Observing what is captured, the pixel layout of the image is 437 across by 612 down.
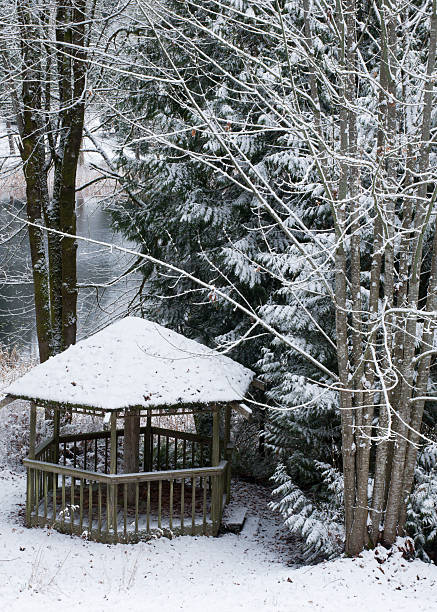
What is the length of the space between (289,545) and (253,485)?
2.78 meters

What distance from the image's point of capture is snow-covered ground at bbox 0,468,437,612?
22.5 feet

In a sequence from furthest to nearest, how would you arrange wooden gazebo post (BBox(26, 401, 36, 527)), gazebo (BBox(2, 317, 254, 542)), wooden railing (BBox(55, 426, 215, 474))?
wooden railing (BBox(55, 426, 215, 474))
wooden gazebo post (BBox(26, 401, 36, 527))
gazebo (BBox(2, 317, 254, 542))

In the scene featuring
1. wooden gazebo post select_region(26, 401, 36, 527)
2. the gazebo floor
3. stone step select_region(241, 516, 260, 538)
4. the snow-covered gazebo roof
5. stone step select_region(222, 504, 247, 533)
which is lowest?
stone step select_region(241, 516, 260, 538)

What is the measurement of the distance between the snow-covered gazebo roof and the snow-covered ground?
72.5 inches

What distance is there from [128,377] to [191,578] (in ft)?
8.64

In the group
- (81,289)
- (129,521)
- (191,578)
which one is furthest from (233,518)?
(81,289)

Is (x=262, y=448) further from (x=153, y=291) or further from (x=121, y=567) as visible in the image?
(x=121, y=567)

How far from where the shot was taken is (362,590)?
7.09 m

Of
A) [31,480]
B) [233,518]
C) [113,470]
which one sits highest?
[113,470]

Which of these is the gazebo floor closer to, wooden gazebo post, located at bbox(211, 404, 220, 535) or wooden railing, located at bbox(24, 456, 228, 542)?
wooden railing, located at bbox(24, 456, 228, 542)

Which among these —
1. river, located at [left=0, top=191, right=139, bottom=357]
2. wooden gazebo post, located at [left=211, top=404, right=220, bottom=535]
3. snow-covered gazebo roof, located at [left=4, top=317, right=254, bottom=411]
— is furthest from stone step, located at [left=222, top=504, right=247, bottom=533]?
river, located at [left=0, top=191, right=139, bottom=357]

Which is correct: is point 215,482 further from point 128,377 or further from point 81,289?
point 81,289

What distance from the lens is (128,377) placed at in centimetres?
892

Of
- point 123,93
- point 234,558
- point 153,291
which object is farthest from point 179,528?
point 123,93
